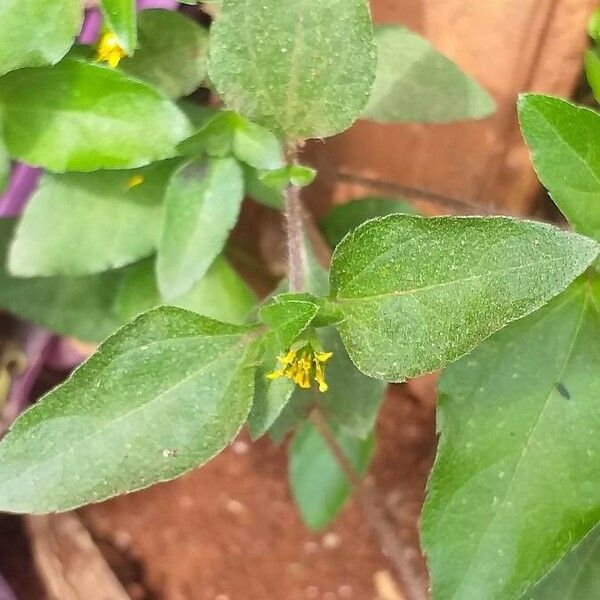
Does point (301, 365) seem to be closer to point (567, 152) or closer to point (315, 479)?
point (567, 152)

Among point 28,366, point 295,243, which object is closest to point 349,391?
point 295,243

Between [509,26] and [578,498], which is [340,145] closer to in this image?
[509,26]

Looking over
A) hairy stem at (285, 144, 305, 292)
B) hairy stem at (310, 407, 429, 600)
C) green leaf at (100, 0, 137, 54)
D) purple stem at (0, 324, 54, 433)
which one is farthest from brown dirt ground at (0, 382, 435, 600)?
green leaf at (100, 0, 137, 54)

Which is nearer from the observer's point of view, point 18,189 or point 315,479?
point 18,189

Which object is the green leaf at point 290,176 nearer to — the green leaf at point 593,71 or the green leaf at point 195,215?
the green leaf at point 195,215

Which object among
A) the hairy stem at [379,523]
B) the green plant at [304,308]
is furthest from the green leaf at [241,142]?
the hairy stem at [379,523]
